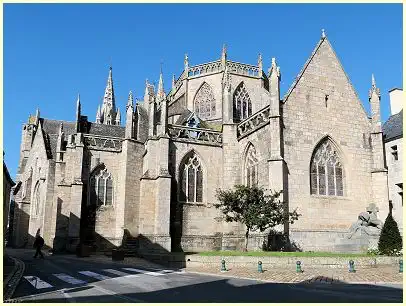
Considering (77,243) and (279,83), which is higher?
(279,83)

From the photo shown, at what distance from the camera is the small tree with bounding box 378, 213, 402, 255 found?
20.3 m

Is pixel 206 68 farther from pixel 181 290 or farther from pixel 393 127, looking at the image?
pixel 181 290

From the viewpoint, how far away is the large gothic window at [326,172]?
24906mm

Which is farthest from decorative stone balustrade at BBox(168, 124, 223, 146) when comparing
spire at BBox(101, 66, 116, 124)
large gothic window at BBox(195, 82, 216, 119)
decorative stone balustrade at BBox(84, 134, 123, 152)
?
spire at BBox(101, 66, 116, 124)

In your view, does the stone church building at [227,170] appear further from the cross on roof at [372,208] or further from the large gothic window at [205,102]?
the large gothic window at [205,102]

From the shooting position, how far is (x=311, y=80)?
2608cm

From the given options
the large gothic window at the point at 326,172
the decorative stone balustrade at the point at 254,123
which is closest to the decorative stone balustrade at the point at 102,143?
the decorative stone balustrade at the point at 254,123

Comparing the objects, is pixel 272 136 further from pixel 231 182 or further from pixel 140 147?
pixel 140 147

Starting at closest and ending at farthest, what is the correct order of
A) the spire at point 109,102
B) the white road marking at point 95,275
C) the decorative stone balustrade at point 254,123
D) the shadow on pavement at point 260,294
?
the shadow on pavement at point 260,294
the white road marking at point 95,275
the decorative stone balustrade at point 254,123
the spire at point 109,102

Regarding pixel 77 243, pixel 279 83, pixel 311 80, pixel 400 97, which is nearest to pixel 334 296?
pixel 279 83

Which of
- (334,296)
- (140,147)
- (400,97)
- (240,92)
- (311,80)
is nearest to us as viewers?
(334,296)

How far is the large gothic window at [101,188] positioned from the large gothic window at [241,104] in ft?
43.3

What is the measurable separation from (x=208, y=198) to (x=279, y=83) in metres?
8.74

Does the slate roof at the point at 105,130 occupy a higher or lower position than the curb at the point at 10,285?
higher
